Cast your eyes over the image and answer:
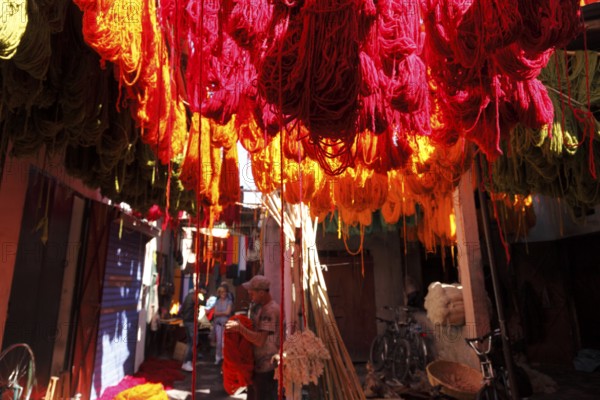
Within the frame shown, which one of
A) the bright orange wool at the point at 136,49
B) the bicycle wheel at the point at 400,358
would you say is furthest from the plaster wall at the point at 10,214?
the bicycle wheel at the point at 400,358

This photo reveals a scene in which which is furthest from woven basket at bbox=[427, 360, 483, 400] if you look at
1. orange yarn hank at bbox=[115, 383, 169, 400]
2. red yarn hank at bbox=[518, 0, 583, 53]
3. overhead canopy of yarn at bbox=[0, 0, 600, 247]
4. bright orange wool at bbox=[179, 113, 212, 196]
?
red yarn hank at bbox=[518, 0, 583, 53]

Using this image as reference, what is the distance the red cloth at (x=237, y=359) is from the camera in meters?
3.03

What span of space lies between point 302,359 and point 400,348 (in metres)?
4.21

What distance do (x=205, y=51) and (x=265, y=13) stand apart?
323mm

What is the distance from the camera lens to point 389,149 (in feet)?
5.53

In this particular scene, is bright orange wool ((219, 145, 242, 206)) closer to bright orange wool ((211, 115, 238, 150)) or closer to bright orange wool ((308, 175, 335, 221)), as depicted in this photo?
bright orange wool ((211, 115, 238, 150))

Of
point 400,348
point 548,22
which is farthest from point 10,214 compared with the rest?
point 400,348

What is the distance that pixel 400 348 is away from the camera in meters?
6.16

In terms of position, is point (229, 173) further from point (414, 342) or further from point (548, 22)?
point (414, 342)

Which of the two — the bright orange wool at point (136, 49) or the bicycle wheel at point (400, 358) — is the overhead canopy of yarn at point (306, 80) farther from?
the bicycle wheel at point (400, 358)

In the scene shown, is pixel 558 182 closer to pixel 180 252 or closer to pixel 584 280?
pixel 584 280

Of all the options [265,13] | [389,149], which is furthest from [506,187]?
[265,13]

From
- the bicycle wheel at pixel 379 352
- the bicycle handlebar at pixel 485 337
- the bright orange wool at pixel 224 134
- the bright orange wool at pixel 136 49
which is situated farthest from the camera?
the bicycle wheel at pixel 379 352

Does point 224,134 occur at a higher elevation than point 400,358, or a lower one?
higher
